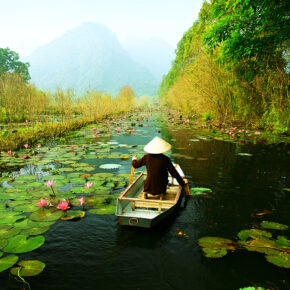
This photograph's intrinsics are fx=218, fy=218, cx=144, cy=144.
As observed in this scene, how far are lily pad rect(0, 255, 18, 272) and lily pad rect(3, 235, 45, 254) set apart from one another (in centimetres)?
9

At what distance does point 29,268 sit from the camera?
2510mm

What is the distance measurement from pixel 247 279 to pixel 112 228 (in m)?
1.96

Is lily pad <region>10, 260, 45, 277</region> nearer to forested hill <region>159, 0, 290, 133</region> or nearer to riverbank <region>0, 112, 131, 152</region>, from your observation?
riverbank <region>0, 112, 131, 152</region>

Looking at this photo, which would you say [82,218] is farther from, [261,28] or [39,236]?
[261,28]

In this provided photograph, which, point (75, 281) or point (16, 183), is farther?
point (16, 183)

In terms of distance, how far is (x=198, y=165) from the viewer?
7.12m

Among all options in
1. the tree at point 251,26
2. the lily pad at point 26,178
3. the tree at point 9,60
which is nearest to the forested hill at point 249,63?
the tree at point 251,26

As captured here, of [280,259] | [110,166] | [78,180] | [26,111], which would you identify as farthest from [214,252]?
[26,111]

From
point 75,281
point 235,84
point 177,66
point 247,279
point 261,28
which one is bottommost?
point 75,281

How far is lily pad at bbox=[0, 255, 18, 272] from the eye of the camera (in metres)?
2.46

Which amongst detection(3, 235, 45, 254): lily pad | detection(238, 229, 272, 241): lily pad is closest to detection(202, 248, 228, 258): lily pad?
detection(238, 229, 272, 241): lily pad

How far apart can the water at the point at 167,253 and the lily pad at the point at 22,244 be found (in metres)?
0.07

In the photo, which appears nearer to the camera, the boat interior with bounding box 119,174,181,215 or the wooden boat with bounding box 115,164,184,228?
the wooden boat with bounding box 115,164,184,228

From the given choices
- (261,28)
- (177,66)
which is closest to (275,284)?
(261,28)
